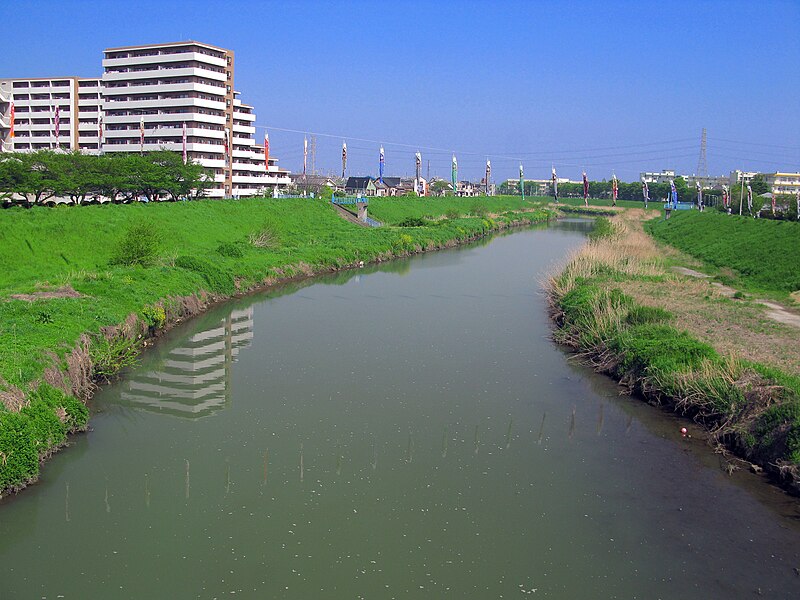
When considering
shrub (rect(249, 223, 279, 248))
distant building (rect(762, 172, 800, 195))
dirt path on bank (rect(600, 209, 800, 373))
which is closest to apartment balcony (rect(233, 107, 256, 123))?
shrub (rect(249, 223, 279, 248))

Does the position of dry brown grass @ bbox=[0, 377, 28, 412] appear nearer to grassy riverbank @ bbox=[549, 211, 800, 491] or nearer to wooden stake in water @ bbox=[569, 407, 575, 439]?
wooden stake in water @ bbox=[569, 407, 575, 439]

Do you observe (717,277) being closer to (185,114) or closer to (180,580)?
(180,580)

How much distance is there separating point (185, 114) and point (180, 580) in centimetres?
5335

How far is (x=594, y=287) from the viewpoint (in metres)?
24.5

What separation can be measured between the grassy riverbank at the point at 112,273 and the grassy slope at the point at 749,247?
1565 cm

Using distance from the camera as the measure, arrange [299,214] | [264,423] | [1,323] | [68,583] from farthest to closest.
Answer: [299,214], [1,323], [264,423], [68,583]

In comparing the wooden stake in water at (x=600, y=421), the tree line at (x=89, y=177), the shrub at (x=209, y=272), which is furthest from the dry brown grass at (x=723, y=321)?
the tree line at (x=89, y=177)

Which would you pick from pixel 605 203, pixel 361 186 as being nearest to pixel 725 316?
pixel 361 186

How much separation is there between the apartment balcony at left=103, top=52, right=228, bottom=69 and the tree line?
1297 cm

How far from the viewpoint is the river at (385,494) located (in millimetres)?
9602

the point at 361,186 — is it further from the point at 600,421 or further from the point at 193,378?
the point at 600,421

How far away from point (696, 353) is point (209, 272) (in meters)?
17.2

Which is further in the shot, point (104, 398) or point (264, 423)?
point (104, 398)

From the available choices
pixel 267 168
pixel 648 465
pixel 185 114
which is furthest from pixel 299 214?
pixel 648 465
